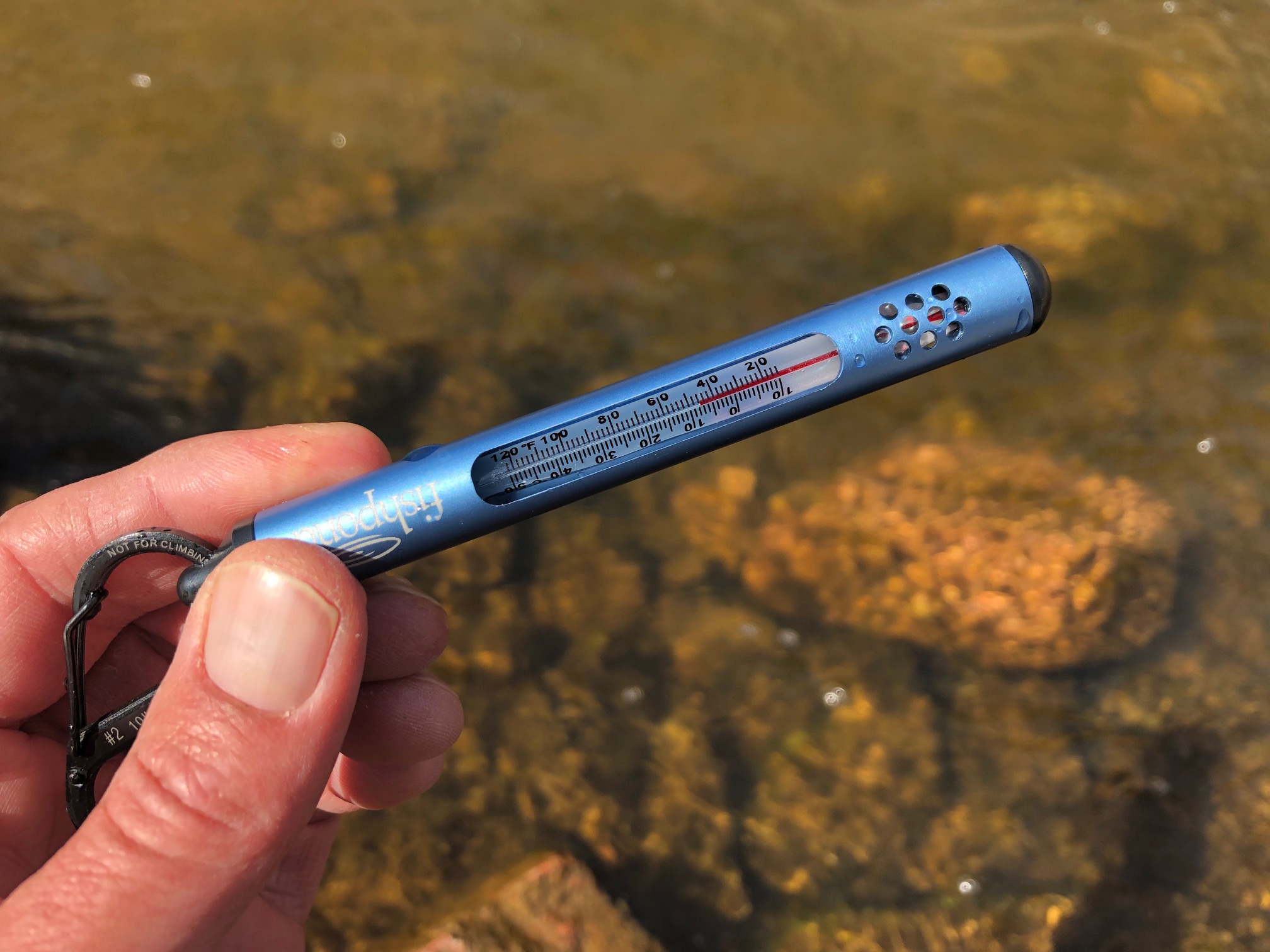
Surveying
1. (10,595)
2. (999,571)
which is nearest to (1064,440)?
(999,571)

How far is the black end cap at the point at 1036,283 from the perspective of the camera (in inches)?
71.0

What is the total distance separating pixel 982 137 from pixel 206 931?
464 centimetres

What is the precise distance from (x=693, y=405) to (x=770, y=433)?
2018mm

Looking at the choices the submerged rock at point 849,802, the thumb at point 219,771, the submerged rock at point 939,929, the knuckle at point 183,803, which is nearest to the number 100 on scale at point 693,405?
the thumb at point 219,771

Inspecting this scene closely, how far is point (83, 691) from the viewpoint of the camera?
2.00 m

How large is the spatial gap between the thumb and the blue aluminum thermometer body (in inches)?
8.1

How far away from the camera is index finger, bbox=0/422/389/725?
7.44ft

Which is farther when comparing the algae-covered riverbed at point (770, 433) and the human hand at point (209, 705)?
the algae-covered riverbed at point (770, 433)

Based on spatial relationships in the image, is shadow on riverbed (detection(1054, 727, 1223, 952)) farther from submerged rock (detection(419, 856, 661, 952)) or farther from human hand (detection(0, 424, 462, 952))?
human hand (detection(0, 424, 462, 952))

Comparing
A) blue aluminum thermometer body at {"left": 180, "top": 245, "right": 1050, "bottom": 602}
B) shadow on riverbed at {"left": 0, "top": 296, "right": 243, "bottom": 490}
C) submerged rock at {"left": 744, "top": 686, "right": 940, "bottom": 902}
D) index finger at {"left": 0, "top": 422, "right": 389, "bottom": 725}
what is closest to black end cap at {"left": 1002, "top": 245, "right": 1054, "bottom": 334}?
blue aluminum thermometer body at {"left": 180, "top": 245, "right": 1050, "bottom": 602}

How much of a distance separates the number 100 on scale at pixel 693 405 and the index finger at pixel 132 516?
708 millimetres

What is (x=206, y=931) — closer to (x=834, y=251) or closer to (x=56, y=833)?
(x=56, y=833)

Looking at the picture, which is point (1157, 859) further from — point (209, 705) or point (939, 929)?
point (209, 705)

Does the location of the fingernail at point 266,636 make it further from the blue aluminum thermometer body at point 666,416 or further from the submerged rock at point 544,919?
the submerged rock at point 544,919
